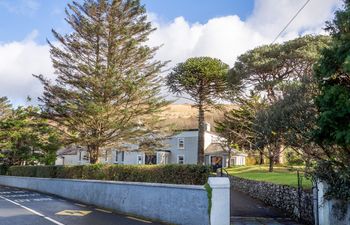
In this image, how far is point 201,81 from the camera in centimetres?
4066

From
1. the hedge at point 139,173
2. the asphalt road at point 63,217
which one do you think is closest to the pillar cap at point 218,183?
the hedge at point 139,173

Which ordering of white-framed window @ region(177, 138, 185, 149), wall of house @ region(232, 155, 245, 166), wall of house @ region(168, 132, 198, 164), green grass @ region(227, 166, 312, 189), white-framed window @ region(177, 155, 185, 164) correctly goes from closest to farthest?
green grass @ region(227, 166, 312, 189) → wall of house @ region(168, 132, 198, 164) → white-framed window @ region(177, 155, 185, 164) → wall of house @ region(232, 155, 245, 166) → white-framed window @ region(177, 138, 185, 149)

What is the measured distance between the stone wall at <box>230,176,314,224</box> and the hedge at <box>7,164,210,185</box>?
3602mm

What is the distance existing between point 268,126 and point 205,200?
263 inches

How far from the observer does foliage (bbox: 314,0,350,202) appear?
8.62 m

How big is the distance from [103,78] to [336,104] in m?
17.6

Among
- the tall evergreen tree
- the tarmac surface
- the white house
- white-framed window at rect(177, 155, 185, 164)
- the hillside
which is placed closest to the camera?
the tarmac surface

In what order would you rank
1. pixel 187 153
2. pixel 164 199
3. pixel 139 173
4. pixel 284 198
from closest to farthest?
pixel 164 199, pixel 284 198, pixel 139 173, pixel 187 153

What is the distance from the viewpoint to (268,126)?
634 inches

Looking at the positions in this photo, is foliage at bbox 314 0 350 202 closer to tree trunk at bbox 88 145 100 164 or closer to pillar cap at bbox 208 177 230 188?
pillar cap at bbox 208 177 230 188

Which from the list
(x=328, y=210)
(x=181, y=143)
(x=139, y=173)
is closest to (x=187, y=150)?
(x=181, y=143)

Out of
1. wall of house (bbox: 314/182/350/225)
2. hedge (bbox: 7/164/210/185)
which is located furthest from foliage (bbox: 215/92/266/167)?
wall of house (bbox: 314/182/350/225)

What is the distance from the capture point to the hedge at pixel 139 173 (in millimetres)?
12502

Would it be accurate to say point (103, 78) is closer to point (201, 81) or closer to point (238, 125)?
point (201, 81)
